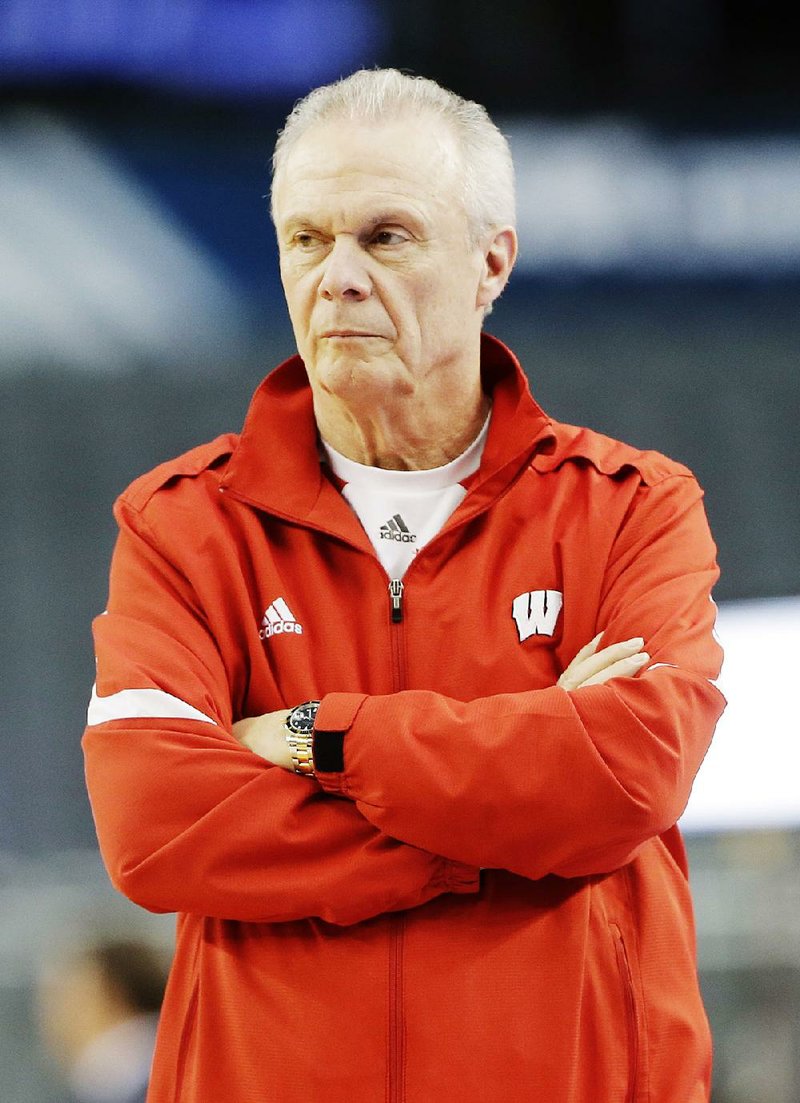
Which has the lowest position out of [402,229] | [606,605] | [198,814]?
[198,814]

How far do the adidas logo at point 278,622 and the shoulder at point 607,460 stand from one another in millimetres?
346

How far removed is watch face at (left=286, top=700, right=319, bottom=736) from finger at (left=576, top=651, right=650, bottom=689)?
279 millimetres

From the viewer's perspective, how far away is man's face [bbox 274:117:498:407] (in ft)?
5.22

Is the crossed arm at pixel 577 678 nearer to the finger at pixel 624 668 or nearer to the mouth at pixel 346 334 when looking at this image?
the finger at pixel 624 668

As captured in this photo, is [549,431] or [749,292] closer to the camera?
[549,431]

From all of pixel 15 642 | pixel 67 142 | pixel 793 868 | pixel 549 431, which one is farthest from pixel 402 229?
pixel 67 142

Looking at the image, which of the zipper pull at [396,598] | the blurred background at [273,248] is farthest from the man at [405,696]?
the blurred background at [273,248]

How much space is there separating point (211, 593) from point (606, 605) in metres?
0.44

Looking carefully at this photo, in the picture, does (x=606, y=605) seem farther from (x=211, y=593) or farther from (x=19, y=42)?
(x=19, y=42)

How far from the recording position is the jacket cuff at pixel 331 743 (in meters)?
1.44

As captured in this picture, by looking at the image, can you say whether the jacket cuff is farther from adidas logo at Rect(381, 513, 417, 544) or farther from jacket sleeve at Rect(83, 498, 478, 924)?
adidas logo at Rect(381, 513, 417, 544)

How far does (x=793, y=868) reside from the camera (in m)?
3.59

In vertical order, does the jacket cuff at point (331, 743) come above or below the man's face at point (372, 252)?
below

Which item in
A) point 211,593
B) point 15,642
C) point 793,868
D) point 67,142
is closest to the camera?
point 211,593
